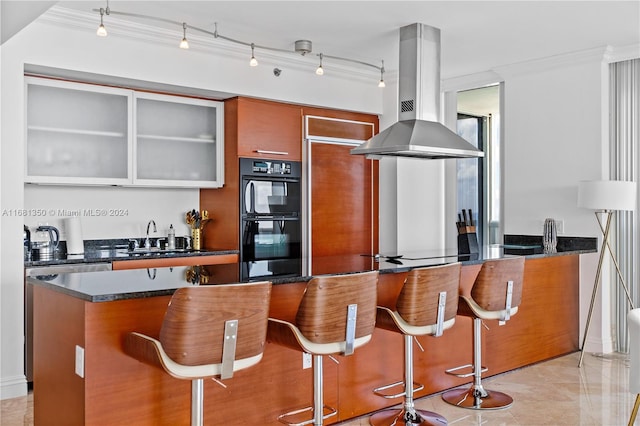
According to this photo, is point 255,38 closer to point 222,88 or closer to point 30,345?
point 222,88

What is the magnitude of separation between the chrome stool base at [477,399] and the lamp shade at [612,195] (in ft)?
5.57

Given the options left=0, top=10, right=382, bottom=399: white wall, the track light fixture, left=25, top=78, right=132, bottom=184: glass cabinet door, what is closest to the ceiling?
the track light fixture

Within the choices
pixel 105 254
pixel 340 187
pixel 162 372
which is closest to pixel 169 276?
pixel 162 372

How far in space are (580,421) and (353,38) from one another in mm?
3105

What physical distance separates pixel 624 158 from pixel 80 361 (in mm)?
4476

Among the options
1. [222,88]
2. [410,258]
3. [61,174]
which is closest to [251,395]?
[410,258]

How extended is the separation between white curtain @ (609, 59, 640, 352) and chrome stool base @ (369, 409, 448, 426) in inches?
96.3

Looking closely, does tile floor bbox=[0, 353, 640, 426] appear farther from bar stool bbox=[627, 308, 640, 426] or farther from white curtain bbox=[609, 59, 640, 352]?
bar stool bbox=[627, 308, 640, 426]

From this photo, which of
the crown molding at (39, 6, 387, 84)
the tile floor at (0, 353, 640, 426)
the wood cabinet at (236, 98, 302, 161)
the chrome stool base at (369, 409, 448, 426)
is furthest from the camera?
the wood cabinet at (236, 98, 302, 161)

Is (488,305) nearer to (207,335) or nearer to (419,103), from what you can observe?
(419,103)

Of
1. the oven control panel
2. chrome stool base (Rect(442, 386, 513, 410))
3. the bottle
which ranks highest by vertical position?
the oven control panel

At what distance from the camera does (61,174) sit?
4383 millimetres

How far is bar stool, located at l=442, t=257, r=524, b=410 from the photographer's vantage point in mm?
3588

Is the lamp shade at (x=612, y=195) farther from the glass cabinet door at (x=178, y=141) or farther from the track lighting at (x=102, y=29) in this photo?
the track lighting at (x=102, y=29)
